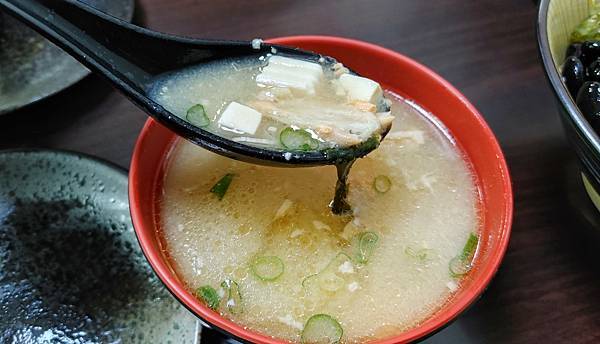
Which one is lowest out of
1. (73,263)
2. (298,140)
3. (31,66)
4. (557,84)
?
(73,263)

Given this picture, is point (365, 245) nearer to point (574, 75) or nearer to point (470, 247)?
point (470, 247)

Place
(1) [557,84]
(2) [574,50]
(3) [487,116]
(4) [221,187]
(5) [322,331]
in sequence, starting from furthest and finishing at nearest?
(3) [487,116]
(2) [574,50]
(4) [221,187]
(1) [557,84]
(5) [322,331]

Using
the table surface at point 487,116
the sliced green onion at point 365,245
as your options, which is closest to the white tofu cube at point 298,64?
the sliced green onion at point 365,245

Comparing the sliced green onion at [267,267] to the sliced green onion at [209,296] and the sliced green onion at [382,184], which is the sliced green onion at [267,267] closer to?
the sliced green onion at [209,296]

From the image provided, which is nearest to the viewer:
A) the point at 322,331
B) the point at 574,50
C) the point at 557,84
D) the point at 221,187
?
the point at 322,331

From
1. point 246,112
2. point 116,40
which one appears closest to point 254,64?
point 246,112

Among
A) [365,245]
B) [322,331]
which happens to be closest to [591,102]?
[365,245]
